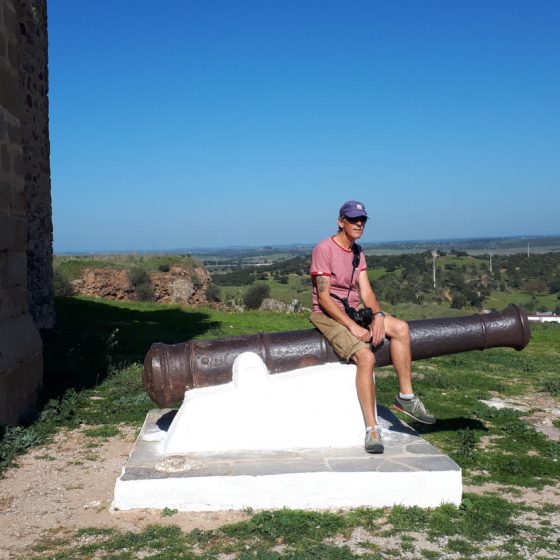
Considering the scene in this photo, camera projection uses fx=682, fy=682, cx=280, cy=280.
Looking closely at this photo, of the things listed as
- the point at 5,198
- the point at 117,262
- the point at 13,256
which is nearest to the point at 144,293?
the point at 117,262

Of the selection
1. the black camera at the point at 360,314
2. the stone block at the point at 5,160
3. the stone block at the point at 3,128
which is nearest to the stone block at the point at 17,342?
the stone block at the point at 5,160

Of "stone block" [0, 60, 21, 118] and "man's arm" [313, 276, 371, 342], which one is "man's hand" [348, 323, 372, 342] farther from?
"stone block" [0, 60, 21, 118]

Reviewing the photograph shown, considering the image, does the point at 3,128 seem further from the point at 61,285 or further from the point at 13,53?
the point at 61,285

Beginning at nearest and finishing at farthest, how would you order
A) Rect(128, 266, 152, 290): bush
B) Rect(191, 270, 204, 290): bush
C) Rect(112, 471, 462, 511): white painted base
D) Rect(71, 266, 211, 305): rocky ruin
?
Rect(112, 471, 462, 511): white painted base → Rect(71, 266, 211, 305): rocky ruin → Rect(128, 266, 152, 290): bush → Rect(191, 270, 204, 290): bush

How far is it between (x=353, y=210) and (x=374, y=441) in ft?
5.27

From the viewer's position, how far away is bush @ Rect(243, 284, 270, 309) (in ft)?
82.8

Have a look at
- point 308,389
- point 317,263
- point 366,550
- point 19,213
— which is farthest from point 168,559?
point 19,213

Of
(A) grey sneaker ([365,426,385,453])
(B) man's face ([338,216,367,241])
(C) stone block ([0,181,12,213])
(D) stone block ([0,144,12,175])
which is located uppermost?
(D) stone block ([0,144,12,175])

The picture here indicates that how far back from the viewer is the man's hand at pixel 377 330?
481 cm

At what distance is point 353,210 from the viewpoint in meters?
4.85

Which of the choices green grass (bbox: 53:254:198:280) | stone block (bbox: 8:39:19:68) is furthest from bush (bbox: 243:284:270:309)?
stone block (bbox: 8:39:19:68)

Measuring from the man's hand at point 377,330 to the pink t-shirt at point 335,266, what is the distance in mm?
276

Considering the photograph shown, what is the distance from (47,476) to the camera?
507 cm

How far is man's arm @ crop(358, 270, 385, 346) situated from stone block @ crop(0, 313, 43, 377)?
323 centimetres
